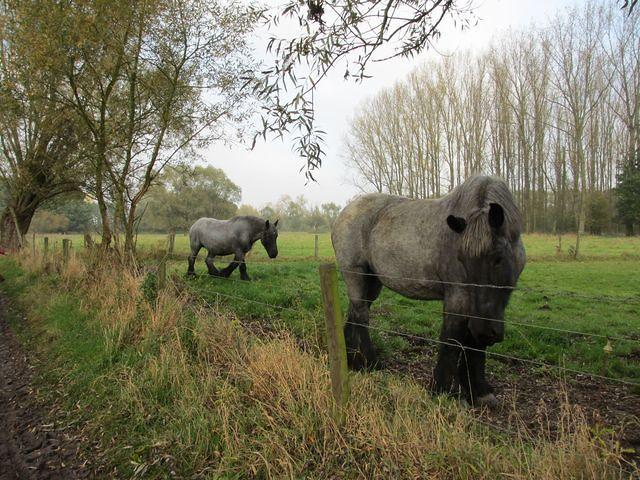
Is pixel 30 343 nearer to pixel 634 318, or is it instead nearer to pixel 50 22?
pixel 50 22

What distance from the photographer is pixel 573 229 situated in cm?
3144

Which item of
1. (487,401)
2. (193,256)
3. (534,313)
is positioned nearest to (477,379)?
(487,401)

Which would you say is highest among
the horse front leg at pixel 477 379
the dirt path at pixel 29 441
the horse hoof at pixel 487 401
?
the horse front leg at pixel 477 379

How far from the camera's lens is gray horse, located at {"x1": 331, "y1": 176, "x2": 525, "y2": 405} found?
3363 mm

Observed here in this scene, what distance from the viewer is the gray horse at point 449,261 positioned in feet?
11.0

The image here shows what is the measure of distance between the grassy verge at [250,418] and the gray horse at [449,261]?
618mm

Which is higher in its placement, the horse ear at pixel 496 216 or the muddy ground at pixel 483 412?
the horse ear at pixel 496 216

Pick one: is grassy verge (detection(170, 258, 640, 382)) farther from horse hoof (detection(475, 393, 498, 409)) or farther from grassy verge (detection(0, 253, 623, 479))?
horse hoof (detection(475, 393, 498, 409))

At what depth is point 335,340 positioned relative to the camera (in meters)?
2.90

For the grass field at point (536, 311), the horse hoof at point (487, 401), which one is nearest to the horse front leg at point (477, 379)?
the horse hoof at point (487, 401)

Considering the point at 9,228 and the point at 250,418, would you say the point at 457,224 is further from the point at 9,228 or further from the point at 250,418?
the point at 9,228

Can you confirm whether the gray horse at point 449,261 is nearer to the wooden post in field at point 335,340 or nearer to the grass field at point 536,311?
the grass field at point 536,311

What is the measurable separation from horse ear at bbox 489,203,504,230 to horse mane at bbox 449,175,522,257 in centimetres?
5

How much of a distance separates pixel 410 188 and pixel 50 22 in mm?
25267
